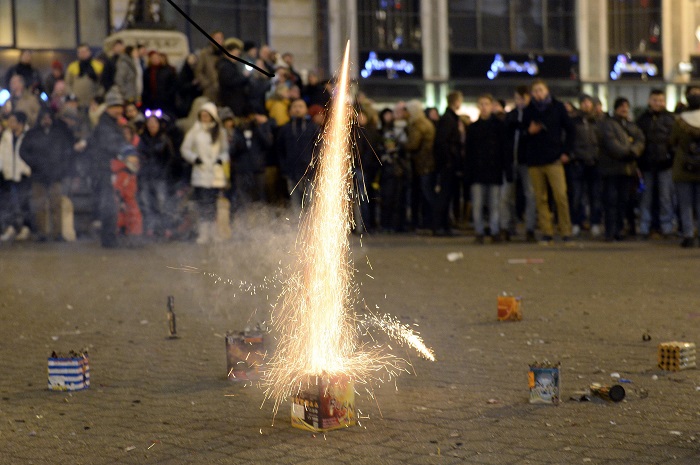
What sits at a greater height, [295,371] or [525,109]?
[525,109]

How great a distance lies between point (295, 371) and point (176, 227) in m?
11.0

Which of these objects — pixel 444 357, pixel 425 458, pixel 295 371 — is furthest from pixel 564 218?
pixel 425 458

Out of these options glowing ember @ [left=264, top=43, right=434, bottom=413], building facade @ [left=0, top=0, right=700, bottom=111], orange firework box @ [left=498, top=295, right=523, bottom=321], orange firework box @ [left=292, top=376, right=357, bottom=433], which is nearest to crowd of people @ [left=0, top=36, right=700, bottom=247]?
orange firework box @ [left=498, top=295, right=523, bottom=321]

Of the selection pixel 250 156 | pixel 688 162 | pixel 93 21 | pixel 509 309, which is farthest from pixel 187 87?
pixel 93 21

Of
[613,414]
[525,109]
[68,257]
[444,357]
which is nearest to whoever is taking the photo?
[613,414]

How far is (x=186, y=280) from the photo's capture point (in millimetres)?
12594

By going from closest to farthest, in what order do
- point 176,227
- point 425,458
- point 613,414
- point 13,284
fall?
point 425,458 → point 613,414 → point 13,284 → point 176,227

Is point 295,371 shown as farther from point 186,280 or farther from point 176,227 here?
point 176,227

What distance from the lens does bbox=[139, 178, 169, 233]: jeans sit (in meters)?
17.6

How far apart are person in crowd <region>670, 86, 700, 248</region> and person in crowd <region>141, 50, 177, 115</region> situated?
791cm

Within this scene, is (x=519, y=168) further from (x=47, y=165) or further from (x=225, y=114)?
(x=47, y=165)

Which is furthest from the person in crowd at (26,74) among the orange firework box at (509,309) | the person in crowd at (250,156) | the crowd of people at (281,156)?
the orange firework box at (509,309)

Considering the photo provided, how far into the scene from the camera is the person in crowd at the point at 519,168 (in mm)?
16438

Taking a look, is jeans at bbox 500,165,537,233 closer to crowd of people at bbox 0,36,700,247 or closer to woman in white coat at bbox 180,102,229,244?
crowd of people at bbox 0,36,700,247
